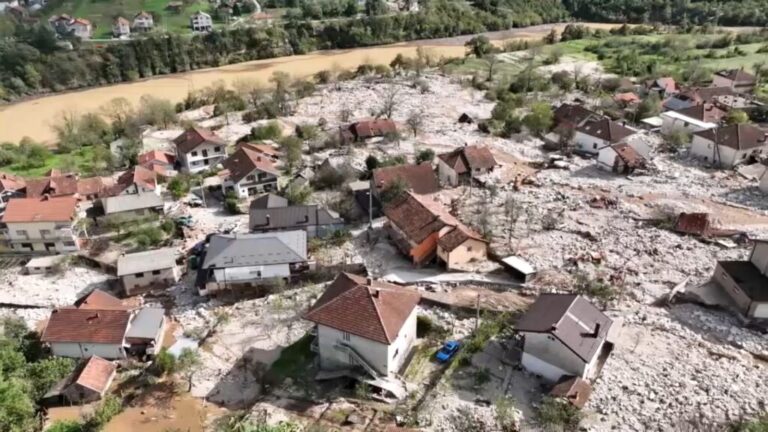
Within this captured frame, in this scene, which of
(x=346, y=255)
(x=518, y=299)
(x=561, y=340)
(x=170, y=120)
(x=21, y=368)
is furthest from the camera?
(x=170, y=120)

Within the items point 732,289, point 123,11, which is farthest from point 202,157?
point 123,11

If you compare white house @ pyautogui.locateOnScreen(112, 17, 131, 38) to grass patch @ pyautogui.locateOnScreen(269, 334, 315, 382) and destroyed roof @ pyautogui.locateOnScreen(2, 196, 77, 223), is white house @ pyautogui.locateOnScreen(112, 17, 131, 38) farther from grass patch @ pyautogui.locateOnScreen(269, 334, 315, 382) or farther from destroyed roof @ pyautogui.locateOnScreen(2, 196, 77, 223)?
grass patch @ pyautogui.locateOnScreen(269, 334, 315, 382)

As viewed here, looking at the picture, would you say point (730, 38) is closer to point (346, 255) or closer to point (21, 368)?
point (346, 255)

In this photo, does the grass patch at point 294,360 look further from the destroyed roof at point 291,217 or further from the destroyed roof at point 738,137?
the destroyed roof at point 738,137

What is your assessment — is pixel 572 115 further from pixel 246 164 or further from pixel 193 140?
pixel 193 140

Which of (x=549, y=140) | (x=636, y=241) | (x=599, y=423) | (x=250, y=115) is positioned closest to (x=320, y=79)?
(x=250, y=115)

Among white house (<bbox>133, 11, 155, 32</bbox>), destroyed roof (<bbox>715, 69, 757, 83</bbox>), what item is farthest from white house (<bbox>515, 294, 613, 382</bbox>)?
white house (<bbox>133, 11, 155, 32</bbox>)

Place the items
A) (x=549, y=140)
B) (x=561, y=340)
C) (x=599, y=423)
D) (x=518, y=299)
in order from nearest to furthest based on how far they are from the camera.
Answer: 1. (x=599, y=423)
2. (x=561, y=340)
3. (x=518, y=299)
4. (x=549, y=140)

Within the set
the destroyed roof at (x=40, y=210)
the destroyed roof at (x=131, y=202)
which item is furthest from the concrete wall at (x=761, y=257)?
the destroyed roof at (x=40, y=210)
